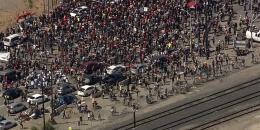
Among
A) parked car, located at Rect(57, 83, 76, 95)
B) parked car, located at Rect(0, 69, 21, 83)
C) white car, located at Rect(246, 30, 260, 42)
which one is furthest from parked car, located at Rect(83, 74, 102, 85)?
white car, located at Rect(246, 30, 260, 42)

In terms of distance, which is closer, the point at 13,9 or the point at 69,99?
the point at 69,99

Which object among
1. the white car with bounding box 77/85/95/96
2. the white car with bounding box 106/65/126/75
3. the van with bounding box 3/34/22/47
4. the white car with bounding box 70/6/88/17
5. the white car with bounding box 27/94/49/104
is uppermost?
the white car with bounding box 70/6/88/17

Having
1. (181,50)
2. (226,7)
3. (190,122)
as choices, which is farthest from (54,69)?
(226,7)

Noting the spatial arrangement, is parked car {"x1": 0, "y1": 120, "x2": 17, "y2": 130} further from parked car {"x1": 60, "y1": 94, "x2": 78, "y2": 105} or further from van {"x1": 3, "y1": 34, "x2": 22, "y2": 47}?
van {"x1": 3, "y1": 34, "x2": 22, "y2": 47}

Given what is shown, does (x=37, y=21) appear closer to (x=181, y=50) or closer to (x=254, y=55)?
(x=181, y=50)

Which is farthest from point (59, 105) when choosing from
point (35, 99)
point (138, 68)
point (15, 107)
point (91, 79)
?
point (138, 68)

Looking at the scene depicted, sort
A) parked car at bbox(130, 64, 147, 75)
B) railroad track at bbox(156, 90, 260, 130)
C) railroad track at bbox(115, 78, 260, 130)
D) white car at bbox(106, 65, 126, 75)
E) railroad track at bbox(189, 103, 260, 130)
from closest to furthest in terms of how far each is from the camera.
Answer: railroad track at bbox(189, 103, 260, 130)
railroad track at bbox(156, 90, 260, 130)
railroad track at bbox(115, 78, 260, 130)
parked car at bbox(130, 64, 147, 75)
white car at bbox(106, 65, 126, 75)

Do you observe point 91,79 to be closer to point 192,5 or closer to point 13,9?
point 192,5
